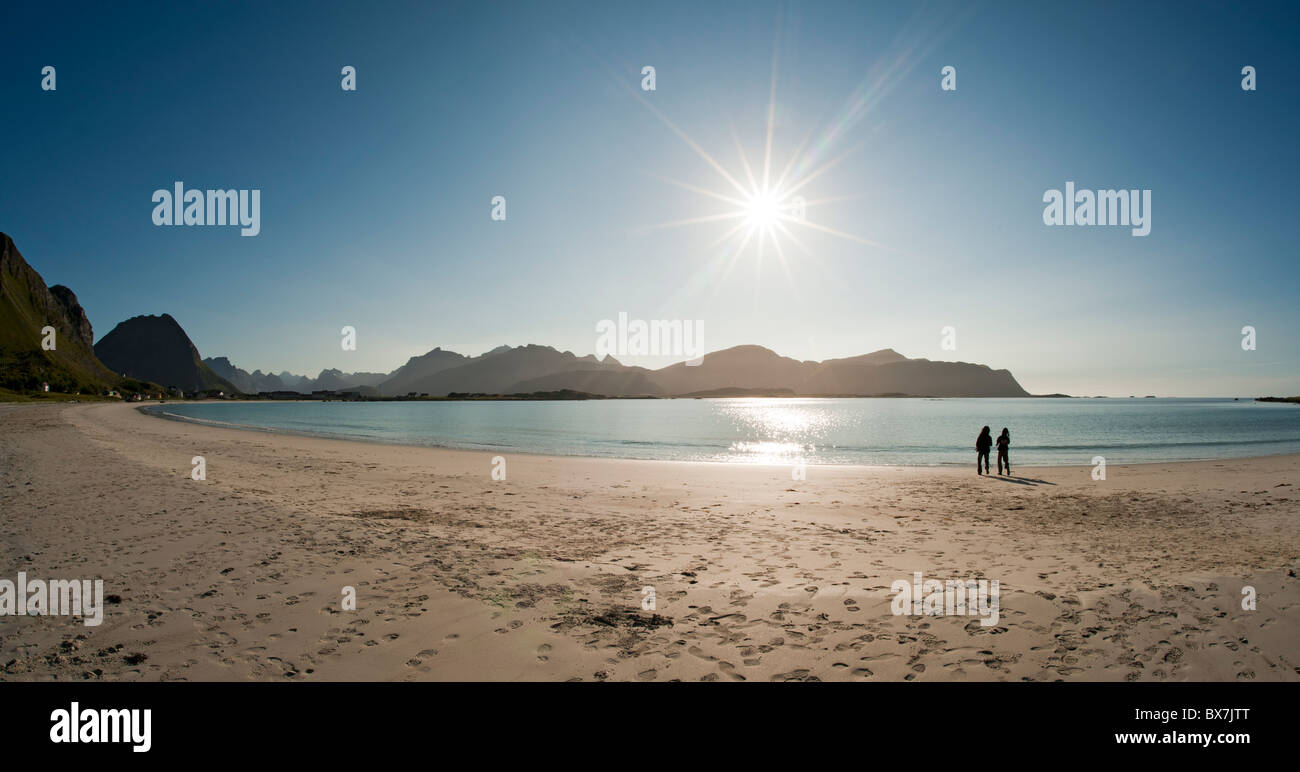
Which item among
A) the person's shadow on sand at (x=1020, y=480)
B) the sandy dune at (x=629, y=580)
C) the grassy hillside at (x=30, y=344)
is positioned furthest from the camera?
the grassy hillside at (x=30, y=344)

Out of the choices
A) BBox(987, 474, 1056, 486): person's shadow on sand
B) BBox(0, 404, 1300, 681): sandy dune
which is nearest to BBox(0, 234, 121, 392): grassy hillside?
BBox(0, 404, 1300, 681): sandy dune

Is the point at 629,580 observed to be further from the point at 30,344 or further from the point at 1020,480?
the point at 30,344

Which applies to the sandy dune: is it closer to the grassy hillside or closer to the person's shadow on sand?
the person's shadow on sand

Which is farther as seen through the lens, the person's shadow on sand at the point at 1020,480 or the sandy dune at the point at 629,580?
the person's shadow on sand at the point at 1020,480

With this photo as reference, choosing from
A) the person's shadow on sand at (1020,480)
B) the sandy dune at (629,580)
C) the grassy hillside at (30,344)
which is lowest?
the person's shadow on sand at (1020,480)

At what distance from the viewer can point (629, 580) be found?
8922 millimetres

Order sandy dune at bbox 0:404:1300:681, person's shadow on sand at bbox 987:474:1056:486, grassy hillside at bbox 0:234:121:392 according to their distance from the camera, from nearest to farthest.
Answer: sandy dune at bbox 0:404:1300:681, person's shadow on sand at bbox 987:474:1056:486, grassy hillside at bbox 0:234:121:392

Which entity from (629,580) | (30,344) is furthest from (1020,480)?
(30,344)

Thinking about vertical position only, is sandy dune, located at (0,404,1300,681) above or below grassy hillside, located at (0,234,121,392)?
below

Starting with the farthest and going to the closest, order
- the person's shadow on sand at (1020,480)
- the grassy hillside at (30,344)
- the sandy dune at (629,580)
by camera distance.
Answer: the grassy hillside at (30,344)
the person's shadow on sand at (1020,480)
the sandy dune at (629,580)

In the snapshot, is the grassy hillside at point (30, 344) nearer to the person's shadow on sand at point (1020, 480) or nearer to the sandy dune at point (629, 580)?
the sandy dune at point (629, 580)

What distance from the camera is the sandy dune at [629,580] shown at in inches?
233

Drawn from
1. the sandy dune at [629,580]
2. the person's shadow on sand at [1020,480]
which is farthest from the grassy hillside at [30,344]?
the person's shadow on sand at [1020,480]

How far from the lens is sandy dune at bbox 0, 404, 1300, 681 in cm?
592
